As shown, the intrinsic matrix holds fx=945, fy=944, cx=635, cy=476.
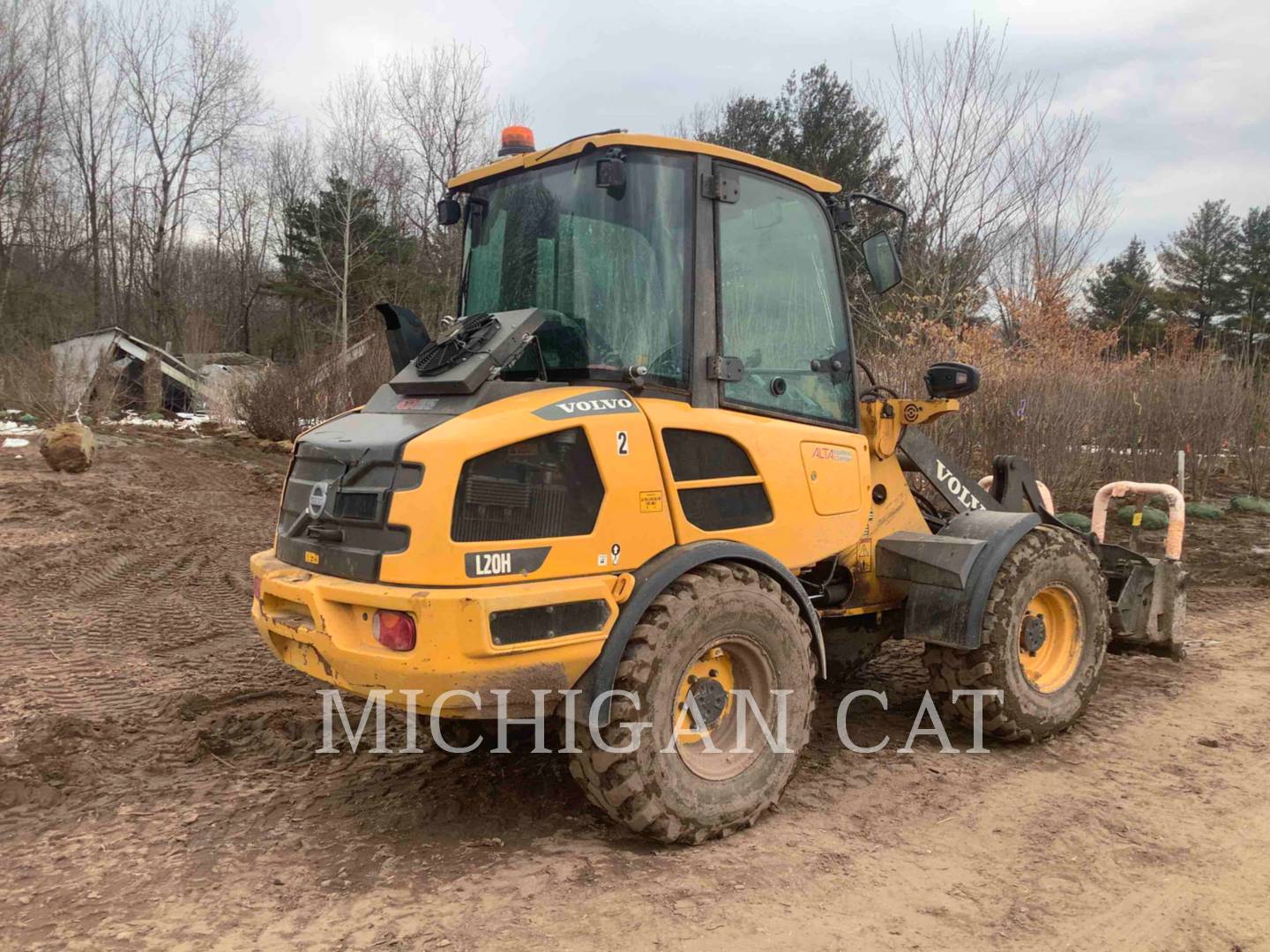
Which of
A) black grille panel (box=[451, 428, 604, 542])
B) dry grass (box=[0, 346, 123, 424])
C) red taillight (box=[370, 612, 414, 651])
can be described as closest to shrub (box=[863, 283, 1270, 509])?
black grille panel (box=[451, 428, 604, 542])

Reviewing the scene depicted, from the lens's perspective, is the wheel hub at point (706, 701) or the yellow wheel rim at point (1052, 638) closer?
the wheel hub at point (706, 701)

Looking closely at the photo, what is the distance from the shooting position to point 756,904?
2848mm

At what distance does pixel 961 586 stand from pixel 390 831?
2.46 meters

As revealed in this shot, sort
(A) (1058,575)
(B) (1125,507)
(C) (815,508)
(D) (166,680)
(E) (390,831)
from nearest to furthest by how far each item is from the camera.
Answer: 1. (E) (390,831)
2. (C) (815,508)
3. (A) (1058,575)
4. (D) (166,680)
5. (B) (1125,507)

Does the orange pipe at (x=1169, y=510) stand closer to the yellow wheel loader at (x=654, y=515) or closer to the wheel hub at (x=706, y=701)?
the yellow wheel loader at (x=654, y=515)

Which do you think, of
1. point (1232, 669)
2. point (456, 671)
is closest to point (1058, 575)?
point (1232, 669)

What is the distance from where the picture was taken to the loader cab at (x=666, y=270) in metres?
3.41

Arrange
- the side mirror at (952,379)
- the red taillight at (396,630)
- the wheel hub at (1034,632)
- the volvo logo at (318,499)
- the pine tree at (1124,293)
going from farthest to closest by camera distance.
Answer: the pine tree at (1124,293)
the wheel hub at (1034,632)
the side mirror at (952,379)
the volvo logo at (318,499)
the red taillight at (396,630)

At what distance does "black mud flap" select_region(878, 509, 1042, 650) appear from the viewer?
13.0 feet

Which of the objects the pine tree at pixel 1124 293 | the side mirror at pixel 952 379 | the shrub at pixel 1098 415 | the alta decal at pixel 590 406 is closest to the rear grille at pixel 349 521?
the alta decal at pixel 590 406

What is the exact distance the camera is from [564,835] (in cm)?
333

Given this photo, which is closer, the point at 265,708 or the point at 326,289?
the point at 265,708

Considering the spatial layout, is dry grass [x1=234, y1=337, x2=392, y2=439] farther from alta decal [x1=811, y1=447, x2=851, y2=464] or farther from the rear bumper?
the rear bumper

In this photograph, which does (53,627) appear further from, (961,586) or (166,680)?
(961,586)
